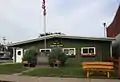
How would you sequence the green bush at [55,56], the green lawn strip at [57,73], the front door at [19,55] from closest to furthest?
1. the green lawn strip at [57,73]
2. the green bush at [55,56]
3. the front door at [19,55]

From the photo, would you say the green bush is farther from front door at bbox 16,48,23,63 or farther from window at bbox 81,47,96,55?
front door at bbox 16,48,23,63

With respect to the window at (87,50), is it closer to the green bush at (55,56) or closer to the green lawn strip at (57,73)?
the green bush at (55,56)

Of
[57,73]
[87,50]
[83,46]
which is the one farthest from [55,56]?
[83,46]

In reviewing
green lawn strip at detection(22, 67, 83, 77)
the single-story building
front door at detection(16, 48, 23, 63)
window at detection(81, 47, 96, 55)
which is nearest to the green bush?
green lawn strip at detection(22, 67, 83, 77)

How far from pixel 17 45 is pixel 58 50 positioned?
10656 millimetres

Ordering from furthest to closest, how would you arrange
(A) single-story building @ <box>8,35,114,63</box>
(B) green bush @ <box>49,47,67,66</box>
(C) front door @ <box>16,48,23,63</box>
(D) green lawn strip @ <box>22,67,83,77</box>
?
(C) front door @ <box>16,48,23,63</box>, (A) single-story building @ <box>8,35,114,63</box>, (B) green bush @ <box>49,47,67,66</box>, (D) green lawn strip @ <box>22,67,83,77</box>

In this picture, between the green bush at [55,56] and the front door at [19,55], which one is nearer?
the green bush at [55,56]

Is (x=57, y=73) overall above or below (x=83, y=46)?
below

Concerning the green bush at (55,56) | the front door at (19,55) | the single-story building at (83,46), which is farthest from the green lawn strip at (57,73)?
the front door at (19,55)

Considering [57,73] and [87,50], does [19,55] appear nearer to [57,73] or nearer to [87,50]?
[87,50]

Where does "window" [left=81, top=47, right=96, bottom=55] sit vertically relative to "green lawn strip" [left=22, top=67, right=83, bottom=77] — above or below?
above

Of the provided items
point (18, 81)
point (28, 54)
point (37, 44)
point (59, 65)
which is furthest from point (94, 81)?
point (37, 44)

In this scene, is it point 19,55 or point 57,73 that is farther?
point 19,55

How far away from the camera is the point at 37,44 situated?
108ft
